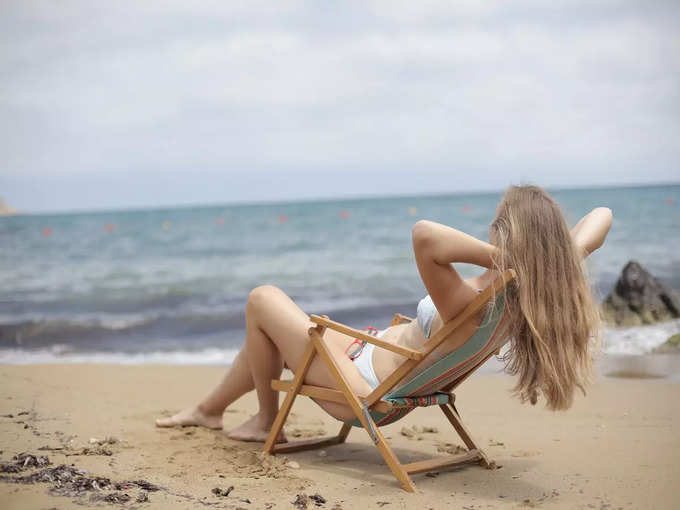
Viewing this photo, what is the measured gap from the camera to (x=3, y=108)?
71.7 ft

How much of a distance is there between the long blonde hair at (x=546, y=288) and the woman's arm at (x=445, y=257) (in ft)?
0.40

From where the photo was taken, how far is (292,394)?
343cm

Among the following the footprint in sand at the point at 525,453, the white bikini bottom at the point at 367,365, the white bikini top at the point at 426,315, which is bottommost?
the footprint in sand at the point at 525,453

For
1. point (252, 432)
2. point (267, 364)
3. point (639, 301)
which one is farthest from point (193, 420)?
point (639, 301)

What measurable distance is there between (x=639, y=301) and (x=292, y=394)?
619 centimetres

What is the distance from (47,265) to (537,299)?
1784 centimetres

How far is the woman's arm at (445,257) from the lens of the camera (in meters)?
2.68

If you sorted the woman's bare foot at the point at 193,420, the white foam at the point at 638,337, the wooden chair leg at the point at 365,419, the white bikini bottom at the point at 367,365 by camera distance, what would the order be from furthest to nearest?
the white foam at the point at 638,337 → the woman's bare foot at the point at 193,420 → the white bikini bottom at the point at 367,365 → the wooden chair leg at the point at 365,419

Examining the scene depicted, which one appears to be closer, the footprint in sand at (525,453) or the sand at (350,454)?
the sand at (350,454)

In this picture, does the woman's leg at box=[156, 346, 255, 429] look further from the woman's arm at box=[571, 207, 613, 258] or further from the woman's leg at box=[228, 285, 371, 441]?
the woman's arm at box=[571, 207, 613, 258]

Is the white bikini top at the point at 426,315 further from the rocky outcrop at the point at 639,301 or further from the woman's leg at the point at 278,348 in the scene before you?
the rocky outcrop at the point at 639,301

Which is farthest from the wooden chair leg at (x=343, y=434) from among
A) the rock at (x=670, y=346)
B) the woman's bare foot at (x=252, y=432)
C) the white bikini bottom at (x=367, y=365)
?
the rock at (x=670, y=346)

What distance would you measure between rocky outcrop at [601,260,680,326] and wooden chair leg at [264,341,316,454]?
18.4 feet

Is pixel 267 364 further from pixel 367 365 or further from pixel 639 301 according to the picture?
pixel 639 301
